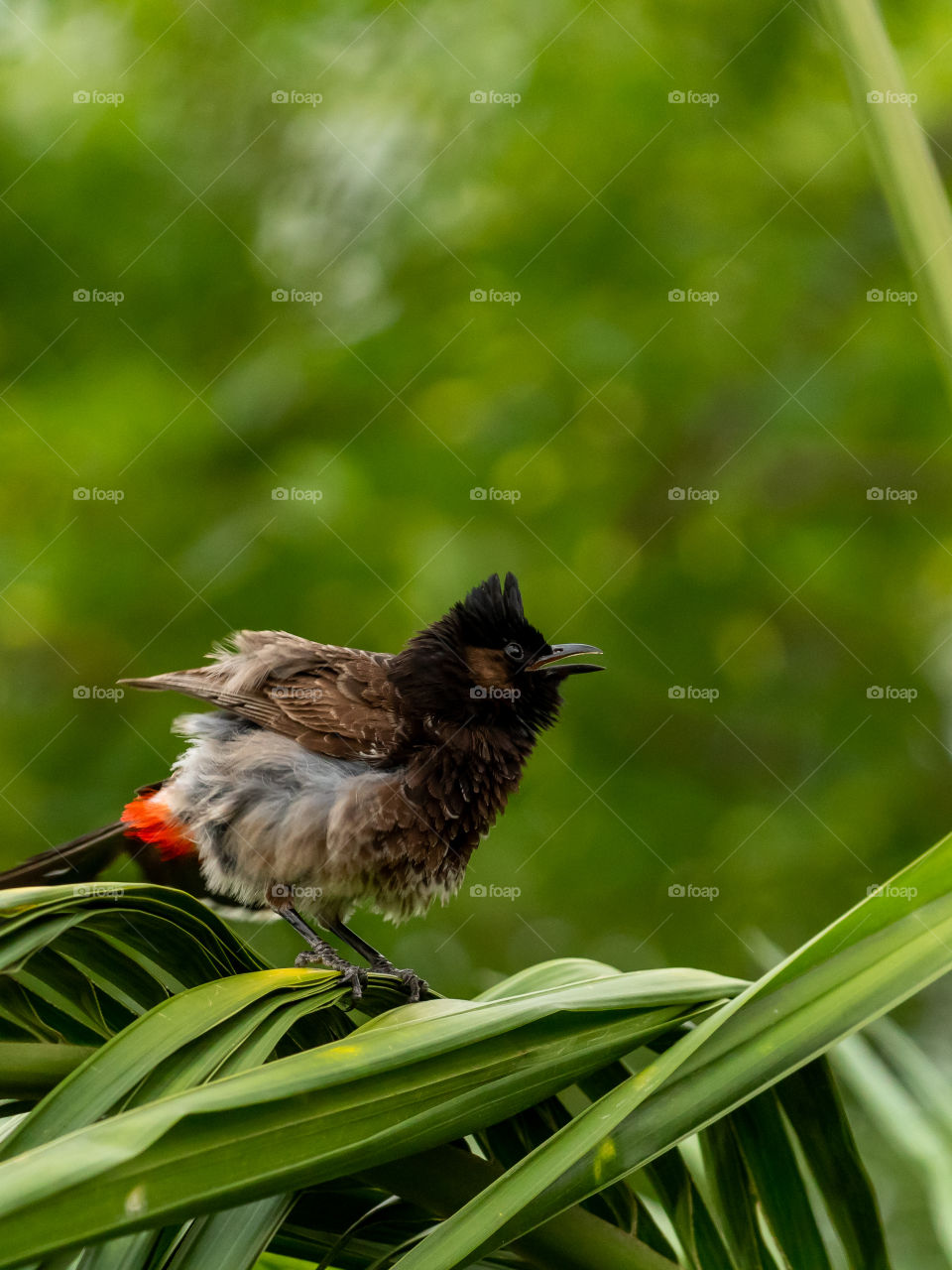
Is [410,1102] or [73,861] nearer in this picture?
[410,1102]

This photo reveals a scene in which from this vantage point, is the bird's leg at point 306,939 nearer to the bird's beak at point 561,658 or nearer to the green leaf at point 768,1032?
the bird's beak at point 561,658

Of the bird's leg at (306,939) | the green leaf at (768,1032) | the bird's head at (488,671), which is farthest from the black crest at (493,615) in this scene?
the green leaf at (768,1032)

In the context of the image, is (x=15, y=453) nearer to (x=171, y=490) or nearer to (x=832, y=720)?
(x=171, y=490)

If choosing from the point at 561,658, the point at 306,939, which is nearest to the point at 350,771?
the point at 306,939

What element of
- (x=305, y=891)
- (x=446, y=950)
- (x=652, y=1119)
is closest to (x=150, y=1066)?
(x=652, y=1119)

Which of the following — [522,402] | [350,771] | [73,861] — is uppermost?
[522,402]

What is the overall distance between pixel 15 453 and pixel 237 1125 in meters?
3.07

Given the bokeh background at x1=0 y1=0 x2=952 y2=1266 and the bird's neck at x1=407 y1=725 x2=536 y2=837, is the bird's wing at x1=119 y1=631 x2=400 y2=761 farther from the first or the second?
the bokeh background at x1=0 y1=0 x2=952 y2=1266

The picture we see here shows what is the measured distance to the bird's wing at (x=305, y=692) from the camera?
2.36m

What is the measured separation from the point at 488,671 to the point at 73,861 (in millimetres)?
846

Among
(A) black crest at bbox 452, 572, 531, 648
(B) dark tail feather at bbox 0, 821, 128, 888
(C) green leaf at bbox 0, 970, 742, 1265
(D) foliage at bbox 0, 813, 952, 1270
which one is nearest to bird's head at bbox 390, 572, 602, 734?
(A) black crest at bbox 452, 572, 531, 648

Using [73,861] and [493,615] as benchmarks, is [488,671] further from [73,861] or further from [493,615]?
[73,861]

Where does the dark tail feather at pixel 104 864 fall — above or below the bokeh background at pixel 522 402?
below

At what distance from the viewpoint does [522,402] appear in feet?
11.5
